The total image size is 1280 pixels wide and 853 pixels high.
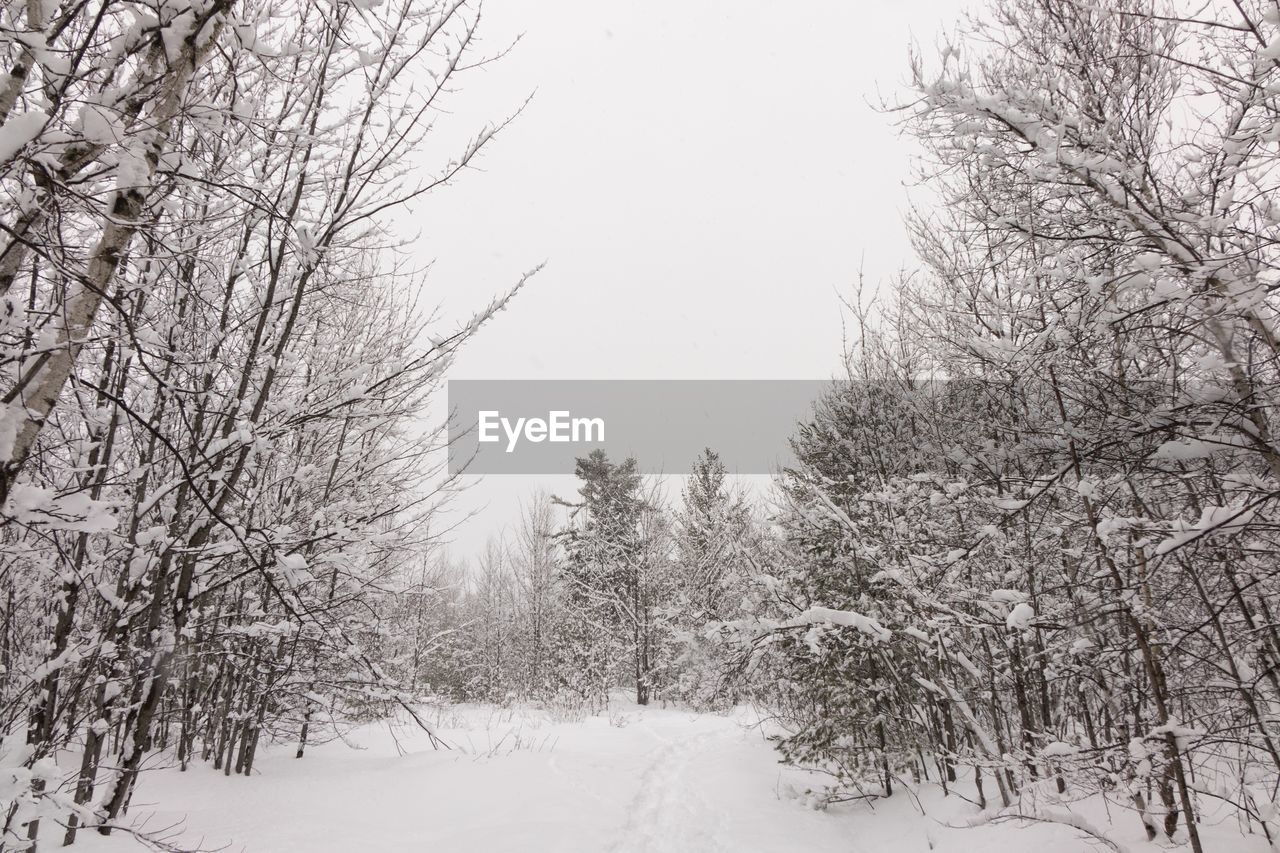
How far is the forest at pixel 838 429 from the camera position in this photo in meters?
1.98

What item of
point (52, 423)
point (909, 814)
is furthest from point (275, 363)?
point (909, 814)

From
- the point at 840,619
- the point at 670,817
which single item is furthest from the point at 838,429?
the point at 670,817

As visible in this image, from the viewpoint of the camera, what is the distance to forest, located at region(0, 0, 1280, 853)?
1.98m

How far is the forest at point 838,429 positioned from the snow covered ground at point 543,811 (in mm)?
365

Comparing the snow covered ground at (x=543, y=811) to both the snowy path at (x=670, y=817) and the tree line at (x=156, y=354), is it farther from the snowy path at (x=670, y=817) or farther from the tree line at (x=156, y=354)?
the tree line at (x=156, y=354)

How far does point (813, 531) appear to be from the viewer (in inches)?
301

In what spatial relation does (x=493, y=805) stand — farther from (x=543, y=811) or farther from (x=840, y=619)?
(x=840, y=619)

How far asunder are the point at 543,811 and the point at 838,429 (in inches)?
236

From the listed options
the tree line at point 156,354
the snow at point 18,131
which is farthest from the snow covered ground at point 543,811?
the snow at point 18,131

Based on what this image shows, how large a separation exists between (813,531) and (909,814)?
3.17 metres

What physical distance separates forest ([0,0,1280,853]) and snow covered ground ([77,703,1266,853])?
37cm

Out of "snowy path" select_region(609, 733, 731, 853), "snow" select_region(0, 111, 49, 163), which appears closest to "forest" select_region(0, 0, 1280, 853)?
"snow" select_region(0, 111, 49, 163)

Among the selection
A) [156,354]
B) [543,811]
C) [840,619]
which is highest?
[156,354]

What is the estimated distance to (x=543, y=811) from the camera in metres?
5.43
